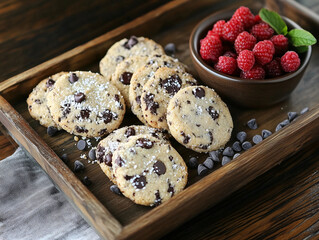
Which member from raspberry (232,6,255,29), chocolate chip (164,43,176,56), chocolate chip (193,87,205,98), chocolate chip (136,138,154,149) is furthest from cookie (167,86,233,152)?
chocolate chip (164,43,176,56)

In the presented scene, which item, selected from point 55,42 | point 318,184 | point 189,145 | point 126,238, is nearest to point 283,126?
point 318,184

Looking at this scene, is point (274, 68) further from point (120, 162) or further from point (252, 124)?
point (120, 162)

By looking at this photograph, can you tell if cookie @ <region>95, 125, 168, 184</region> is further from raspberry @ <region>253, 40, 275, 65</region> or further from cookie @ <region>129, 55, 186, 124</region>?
raspberry @ <region>253, 40, 275, 65</region>

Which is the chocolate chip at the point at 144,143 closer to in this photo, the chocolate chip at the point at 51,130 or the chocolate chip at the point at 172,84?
the chocolate chip at the point at 172,84

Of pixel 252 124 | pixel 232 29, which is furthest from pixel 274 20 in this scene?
pixel 252 124

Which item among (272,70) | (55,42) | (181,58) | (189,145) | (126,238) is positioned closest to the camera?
(126,238)

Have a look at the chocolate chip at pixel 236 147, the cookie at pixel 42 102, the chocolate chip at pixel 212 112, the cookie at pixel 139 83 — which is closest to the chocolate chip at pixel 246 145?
the chocolate chip at pixel 236 147

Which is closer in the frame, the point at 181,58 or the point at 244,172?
the point at 244,172

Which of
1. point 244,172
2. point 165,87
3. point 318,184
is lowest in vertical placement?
point 318,184

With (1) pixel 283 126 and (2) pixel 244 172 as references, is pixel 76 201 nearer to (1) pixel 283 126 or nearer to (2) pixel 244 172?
(2) pixel 244 172
